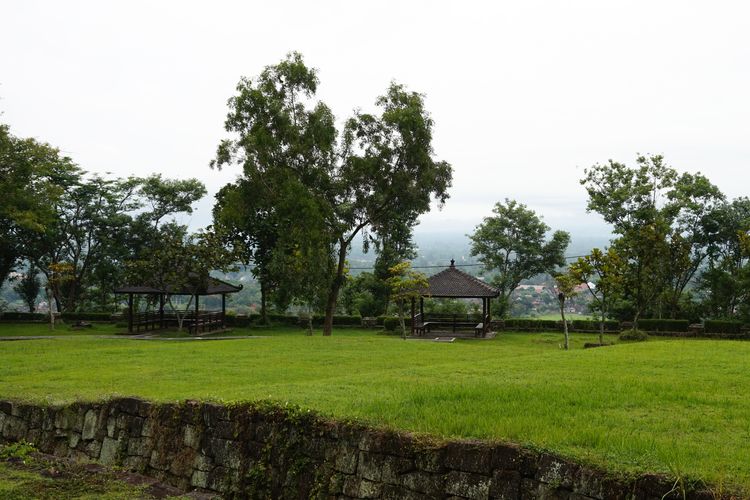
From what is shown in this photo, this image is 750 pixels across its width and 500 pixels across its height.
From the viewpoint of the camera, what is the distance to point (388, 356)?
50.3 feet

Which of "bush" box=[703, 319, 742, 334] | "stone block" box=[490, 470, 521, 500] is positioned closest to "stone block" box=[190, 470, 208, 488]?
"stone block" box=[490, 470, 521, 500]

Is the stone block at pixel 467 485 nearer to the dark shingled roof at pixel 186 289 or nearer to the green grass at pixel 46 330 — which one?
the dark shingled roof at pixel 186 289

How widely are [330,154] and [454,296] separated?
8.78 m

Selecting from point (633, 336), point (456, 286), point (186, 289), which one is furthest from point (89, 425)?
point (633, 336)

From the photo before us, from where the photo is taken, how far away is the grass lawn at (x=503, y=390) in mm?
5340

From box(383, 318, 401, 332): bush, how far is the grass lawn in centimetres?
1496

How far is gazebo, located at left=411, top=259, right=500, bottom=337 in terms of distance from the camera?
94.0ft

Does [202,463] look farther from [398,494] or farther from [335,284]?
[335,284]

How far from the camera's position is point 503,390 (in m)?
7.90

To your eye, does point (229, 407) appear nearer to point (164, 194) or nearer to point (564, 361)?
point (564, 361)

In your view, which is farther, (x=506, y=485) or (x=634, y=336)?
(x=634, y=336)

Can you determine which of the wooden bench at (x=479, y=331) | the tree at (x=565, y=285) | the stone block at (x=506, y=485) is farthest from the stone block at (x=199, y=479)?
the wooden bench at (x=479, y=331)

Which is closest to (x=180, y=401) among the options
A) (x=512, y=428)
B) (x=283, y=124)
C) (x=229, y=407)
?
(x=229, y=407)

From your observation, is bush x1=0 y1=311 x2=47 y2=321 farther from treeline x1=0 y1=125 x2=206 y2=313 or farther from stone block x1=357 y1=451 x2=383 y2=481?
stone block x1=357 y1=451 x2=383 y2=481
